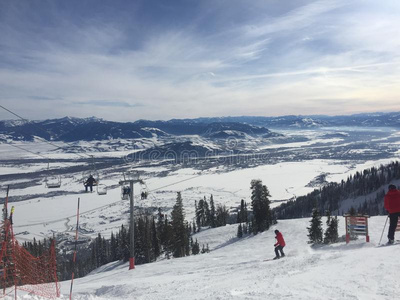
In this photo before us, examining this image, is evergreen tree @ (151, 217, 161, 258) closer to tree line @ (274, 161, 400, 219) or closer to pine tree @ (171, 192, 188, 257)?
pine tree @ (171, 192, 188, 257)

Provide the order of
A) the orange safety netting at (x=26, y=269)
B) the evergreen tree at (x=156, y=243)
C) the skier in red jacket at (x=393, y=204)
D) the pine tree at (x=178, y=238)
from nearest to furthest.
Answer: the orange safety netting at (x=26, y=269) → the skier in red jacket at (x=393, y=204) → the pine tree at (x=178, y=238) → the evergreen tree at (x=156, y=243)

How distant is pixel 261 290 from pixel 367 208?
134 meters

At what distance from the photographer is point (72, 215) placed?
655 feet

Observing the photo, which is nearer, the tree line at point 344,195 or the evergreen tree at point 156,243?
the evergreen tree at point 156,243

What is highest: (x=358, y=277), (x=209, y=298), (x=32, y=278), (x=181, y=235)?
(x=358, y=277)

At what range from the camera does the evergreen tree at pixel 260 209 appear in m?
53.2

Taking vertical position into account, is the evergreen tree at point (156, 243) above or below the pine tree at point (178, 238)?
below

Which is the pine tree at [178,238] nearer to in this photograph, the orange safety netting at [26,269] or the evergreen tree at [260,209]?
the evergreen tree at [260,209]

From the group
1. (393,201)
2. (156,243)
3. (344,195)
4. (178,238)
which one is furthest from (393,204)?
(344,195)

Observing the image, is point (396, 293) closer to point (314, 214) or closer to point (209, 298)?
point (209, 298)

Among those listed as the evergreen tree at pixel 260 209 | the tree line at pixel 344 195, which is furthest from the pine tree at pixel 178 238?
the tree line at pixel 344 195

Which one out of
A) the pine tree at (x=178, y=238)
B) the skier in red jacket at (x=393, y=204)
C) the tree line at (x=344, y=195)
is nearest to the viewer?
the skier in red jacket at (x=393, y=204)

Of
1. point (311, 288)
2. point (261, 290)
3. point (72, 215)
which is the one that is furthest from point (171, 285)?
point (72, 215)

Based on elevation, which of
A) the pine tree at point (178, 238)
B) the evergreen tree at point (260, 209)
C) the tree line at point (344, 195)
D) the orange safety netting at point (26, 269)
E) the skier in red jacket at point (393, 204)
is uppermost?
the skier in red jacket at point (393, 204)
